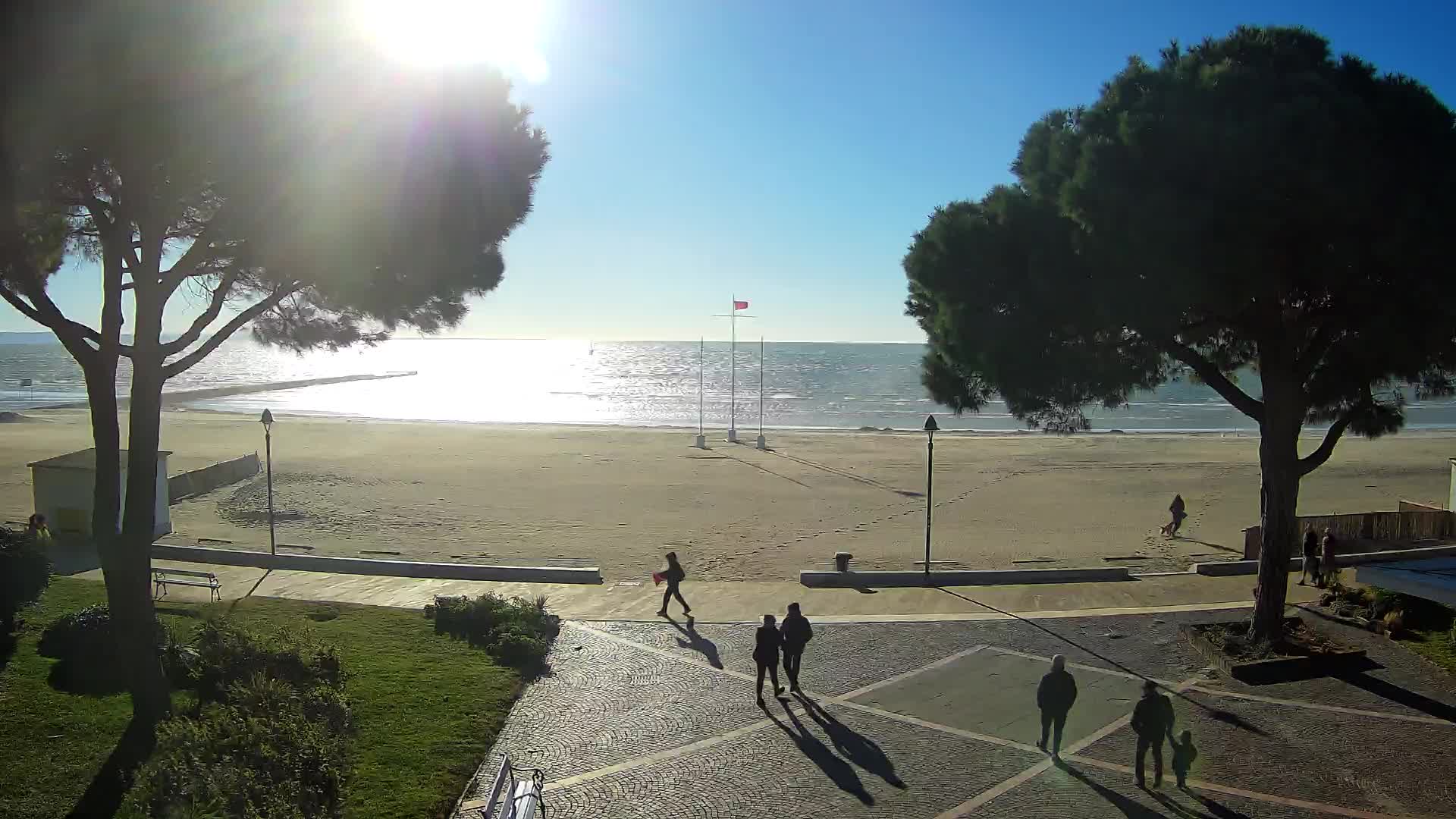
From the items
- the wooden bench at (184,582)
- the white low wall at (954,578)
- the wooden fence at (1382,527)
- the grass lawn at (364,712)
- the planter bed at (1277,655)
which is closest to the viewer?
the grass lawn at (364,712)

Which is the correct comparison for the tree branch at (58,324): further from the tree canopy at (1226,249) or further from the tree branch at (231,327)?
the tree canopy at (1226,249)

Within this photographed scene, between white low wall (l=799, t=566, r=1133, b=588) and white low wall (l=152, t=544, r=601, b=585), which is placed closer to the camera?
white low wall (l=799, t=566, r=1133, b=588)

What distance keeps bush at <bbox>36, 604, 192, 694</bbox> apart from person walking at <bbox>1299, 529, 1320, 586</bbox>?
18.3 m

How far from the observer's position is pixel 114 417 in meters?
9.03

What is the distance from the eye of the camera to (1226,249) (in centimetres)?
1033

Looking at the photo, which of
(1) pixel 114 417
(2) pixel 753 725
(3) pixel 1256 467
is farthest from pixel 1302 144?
(3) pixel 1256 467

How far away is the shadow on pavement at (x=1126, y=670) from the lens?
33.3 ft

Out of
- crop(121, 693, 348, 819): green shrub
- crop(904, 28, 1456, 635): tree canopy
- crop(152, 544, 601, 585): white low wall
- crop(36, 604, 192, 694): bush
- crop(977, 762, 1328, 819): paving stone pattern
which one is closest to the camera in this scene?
crop(121, 693, 348, 819): green shrub

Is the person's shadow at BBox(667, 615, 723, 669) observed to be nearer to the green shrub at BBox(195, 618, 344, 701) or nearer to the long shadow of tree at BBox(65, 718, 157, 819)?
the green shrub at BBox(195, 618, 344, 701)

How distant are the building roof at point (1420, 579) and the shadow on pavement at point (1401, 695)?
1.82 metres

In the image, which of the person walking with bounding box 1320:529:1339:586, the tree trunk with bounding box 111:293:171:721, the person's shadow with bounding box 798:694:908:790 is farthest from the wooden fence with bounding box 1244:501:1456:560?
the tree trunk with bounding box 111:293:171:721

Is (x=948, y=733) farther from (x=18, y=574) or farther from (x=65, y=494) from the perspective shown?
(x=65, y=494)

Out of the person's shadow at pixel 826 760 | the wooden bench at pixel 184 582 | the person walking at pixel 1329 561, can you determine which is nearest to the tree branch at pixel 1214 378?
the person walking at pixel 1329 561

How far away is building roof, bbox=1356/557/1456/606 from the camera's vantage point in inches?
485
